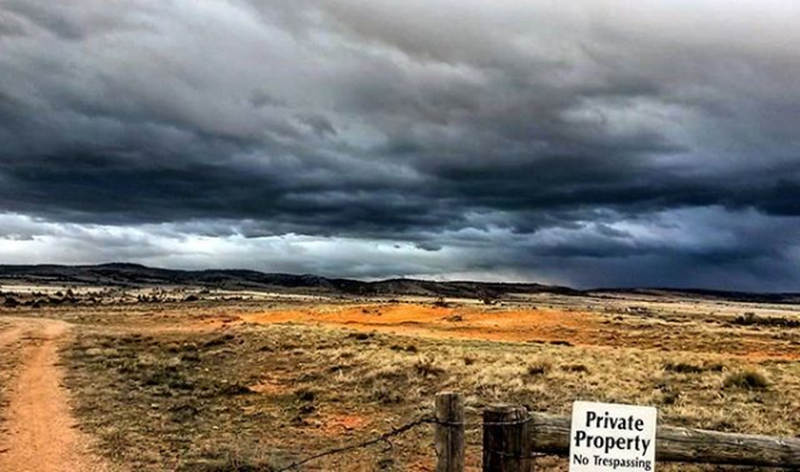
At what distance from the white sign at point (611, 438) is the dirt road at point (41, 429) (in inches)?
348

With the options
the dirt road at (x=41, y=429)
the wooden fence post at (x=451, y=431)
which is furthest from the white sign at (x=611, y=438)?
the dirt road at (x=41, y=429)

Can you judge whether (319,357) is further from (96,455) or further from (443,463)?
(443,463)

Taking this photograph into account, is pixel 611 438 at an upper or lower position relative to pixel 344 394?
upper

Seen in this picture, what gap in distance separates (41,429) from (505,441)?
11766mm

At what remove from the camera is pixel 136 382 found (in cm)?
2083

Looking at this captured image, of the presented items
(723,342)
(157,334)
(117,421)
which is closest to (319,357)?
(117,421)

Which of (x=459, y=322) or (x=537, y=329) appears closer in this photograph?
(x=537, y=329)

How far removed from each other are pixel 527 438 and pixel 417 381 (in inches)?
563

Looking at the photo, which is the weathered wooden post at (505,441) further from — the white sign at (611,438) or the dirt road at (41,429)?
the dirt road at (41,429)

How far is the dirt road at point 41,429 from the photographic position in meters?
12.0

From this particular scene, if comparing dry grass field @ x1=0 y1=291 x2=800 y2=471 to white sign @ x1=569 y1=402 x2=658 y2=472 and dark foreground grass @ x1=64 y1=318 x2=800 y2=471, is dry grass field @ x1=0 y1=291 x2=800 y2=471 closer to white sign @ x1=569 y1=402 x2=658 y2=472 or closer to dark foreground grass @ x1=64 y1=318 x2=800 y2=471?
dark foreground grass @ x1=64 y1=318 x2=800 y2=471

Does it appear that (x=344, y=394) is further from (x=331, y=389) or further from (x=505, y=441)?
(x=505, y=441)

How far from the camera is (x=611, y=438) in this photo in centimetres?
558

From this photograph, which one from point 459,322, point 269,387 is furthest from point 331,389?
point 459,322
